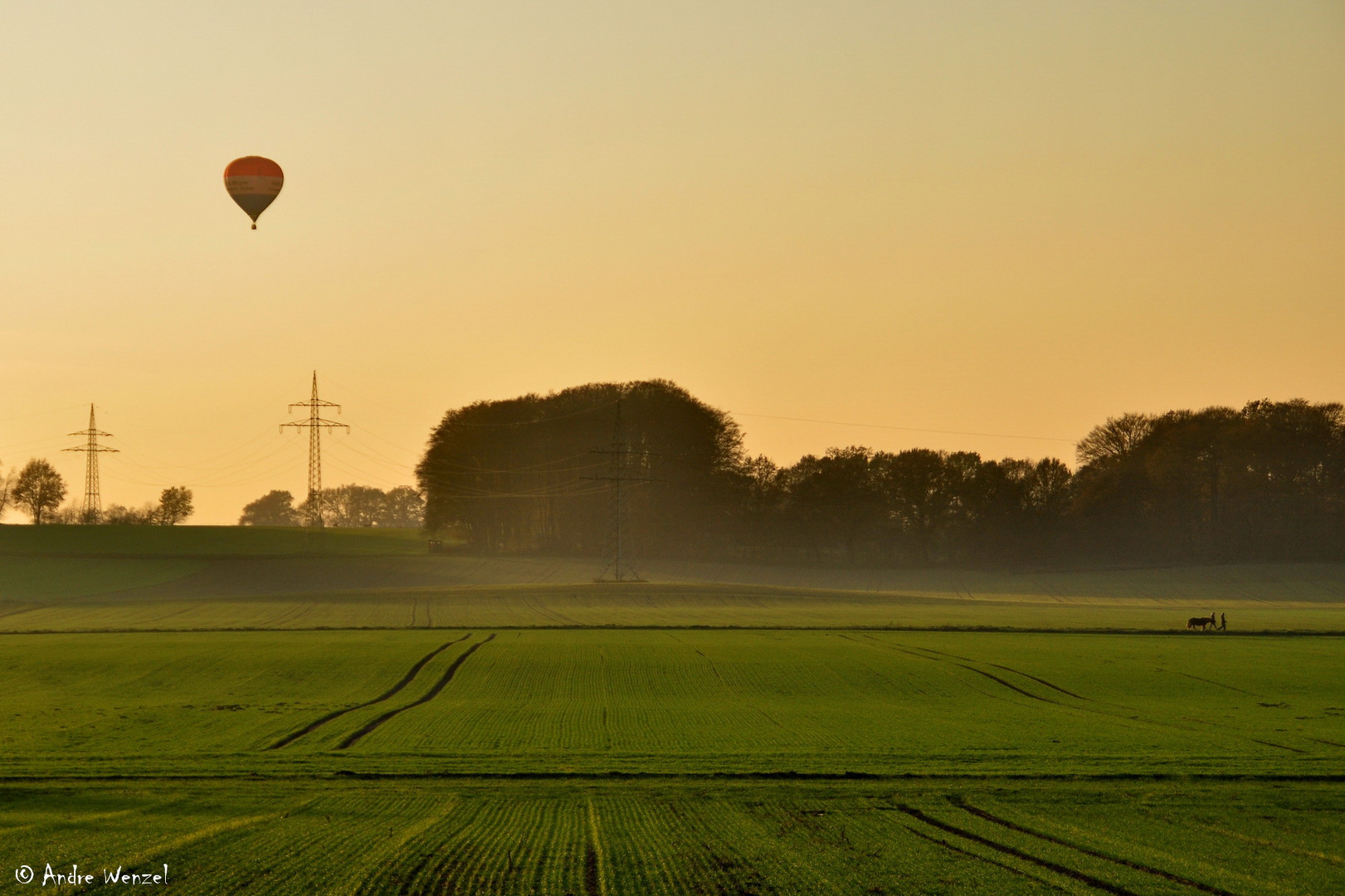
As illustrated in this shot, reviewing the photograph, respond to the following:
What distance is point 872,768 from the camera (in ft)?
69.2

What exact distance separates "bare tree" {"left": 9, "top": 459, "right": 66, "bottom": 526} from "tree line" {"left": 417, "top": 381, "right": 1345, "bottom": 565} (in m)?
60.9

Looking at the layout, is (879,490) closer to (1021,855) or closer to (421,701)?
(421,701)

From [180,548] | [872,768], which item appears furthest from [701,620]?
[180,548]

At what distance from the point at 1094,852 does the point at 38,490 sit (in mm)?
169869

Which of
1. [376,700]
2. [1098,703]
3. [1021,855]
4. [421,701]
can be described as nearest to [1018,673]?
[1098,703]

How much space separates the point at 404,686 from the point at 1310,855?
24.8 m

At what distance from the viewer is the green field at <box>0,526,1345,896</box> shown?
47.9 feet

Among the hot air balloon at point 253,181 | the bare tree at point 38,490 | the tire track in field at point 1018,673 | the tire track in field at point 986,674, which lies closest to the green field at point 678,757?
the tire track in field at point 1018,673

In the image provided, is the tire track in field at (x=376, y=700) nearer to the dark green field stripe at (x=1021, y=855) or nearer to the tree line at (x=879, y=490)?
the dark green field stripe at (x=1021, y=855)

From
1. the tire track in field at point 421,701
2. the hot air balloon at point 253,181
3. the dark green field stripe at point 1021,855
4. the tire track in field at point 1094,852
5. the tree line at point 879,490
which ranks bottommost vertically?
the tire track in field at point 421,701

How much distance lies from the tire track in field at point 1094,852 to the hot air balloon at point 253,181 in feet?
136

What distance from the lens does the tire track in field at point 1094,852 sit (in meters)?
13.8

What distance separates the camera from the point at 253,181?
164 ft

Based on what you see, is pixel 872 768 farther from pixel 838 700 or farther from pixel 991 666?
pixel 991 666
